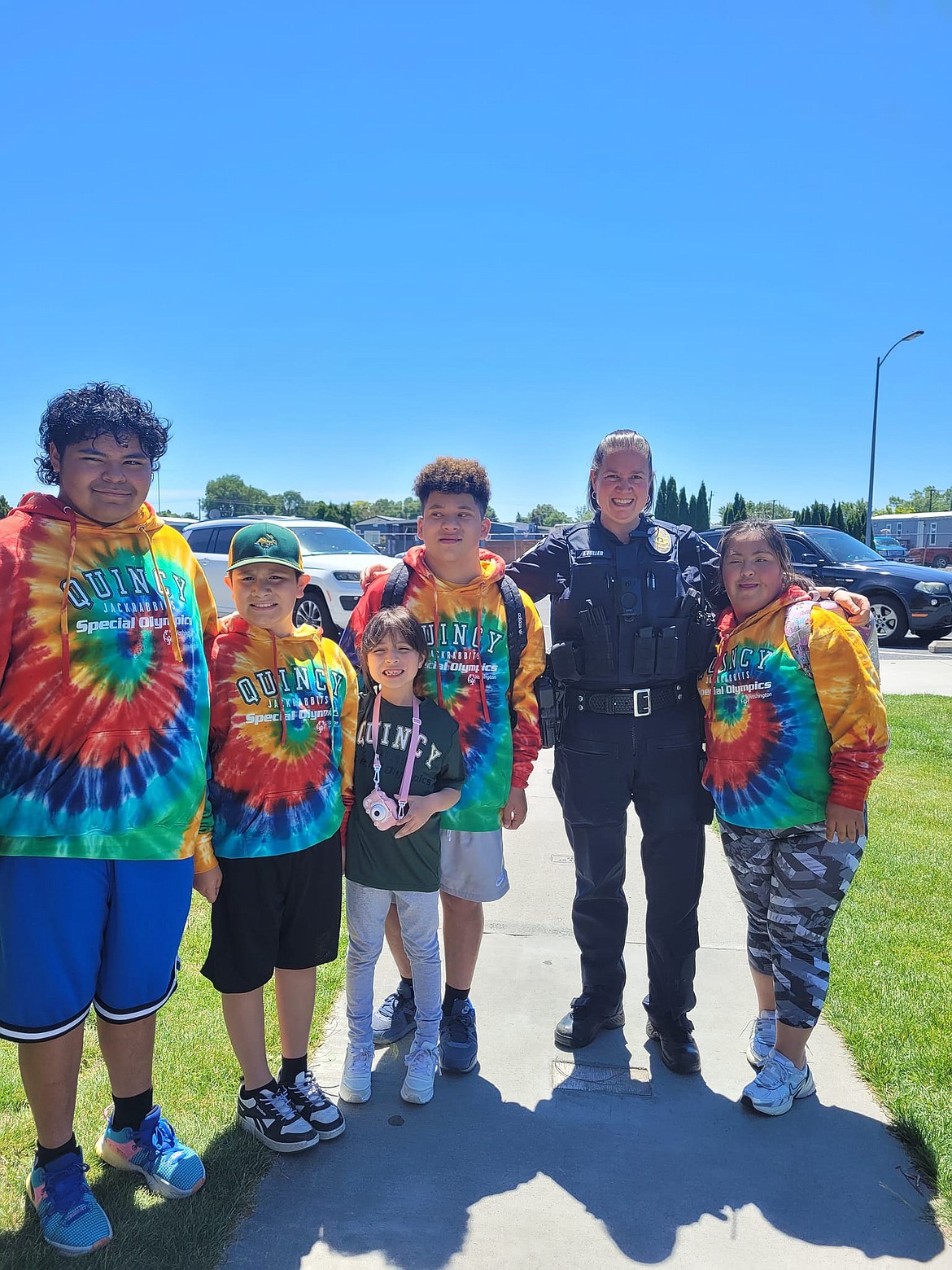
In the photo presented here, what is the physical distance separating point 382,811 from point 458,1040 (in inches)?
38.5

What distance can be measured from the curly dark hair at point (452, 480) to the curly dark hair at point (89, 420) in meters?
0.96

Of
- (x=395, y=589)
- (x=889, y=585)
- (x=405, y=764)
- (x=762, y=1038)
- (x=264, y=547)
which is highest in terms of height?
(x=889, y=585)

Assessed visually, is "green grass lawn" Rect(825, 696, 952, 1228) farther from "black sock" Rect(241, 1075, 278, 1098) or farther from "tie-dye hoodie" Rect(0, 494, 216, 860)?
"tie-dye hoodie" Rect(0, 494, 216, 860)

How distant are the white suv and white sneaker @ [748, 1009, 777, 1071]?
8.02m

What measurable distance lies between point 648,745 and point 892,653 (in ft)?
36.0

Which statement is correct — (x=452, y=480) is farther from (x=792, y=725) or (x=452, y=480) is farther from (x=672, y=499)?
(x=672, y=499)

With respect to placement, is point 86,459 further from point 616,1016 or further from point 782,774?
point 616,1016

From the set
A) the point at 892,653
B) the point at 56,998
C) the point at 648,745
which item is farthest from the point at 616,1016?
the point at 892,653

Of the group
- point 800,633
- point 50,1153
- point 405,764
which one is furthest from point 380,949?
point 800,633

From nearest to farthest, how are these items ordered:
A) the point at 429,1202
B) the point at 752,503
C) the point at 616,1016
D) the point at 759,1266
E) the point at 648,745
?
the point at 759,1266
the point at 429,1202
the point at 648,745
the point at 616,1016
the point at 752,503

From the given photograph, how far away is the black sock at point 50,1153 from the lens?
2.18 m

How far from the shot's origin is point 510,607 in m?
3.01

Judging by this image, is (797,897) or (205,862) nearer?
(205,862)

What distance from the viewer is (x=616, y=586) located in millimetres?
3047
